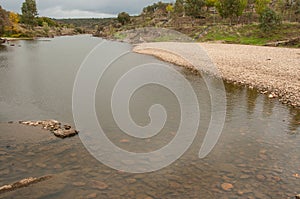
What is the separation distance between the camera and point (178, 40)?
→ 3371 inches

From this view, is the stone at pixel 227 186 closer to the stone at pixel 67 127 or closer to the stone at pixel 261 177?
the stone at pixel 261 177

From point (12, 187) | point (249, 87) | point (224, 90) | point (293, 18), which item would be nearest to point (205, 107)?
point (224, 90)

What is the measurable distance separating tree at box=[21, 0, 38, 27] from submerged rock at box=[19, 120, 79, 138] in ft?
553

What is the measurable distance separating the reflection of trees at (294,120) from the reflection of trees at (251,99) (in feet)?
8.31

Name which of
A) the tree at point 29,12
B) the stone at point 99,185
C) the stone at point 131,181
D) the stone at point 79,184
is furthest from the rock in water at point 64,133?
the tree at point 29,12

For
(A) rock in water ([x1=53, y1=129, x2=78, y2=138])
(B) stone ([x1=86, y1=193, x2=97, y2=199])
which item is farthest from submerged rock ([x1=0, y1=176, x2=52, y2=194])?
(A) rock in water ([x1=53, y1=129, x2=78, y2=138])

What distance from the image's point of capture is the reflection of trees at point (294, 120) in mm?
15422

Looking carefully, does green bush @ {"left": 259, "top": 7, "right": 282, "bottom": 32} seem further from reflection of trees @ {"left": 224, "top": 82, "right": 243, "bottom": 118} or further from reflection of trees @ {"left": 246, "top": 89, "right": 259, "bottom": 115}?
reflection of trees @ {"left": 246, "top": 89, "right": 259, "bottom": 115}

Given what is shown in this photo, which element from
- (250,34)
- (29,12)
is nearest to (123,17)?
(29,12)

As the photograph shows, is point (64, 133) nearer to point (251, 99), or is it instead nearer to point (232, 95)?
point (232, 95)

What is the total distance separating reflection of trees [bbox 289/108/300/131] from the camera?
15.4 metres

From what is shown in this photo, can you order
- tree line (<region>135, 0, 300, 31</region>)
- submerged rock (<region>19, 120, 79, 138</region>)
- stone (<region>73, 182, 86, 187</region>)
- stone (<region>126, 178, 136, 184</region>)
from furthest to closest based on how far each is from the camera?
tree line (<region>135, 0, 300, 31</region>) → submerged rock (<region>19, 120, 79, 138</region>) → stone (<region>126, 178, 136, 184</region>) → stone (<region>73, 182, 86, 187</region>)

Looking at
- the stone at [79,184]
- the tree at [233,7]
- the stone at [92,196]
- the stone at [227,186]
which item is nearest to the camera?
the stone at [92,196]

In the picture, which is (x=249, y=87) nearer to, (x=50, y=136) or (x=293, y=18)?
(x=50, y=136)
